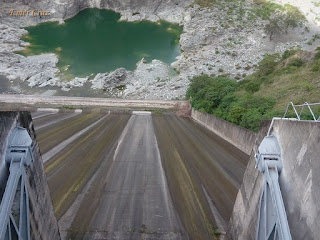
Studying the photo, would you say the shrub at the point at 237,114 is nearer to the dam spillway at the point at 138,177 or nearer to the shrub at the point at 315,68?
the dam spillway at the point at 138,177

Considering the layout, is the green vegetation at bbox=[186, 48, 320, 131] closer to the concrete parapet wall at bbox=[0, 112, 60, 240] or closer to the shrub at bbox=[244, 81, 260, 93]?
the shrub at bbox=[244, 81, 260, 93]

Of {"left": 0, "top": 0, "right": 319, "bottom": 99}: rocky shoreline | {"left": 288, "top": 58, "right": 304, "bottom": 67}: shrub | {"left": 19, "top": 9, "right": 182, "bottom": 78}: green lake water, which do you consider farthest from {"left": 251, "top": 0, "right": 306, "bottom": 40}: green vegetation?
{"left": 288, "top": 58, "right": 304, "bottom": 67}: shrub

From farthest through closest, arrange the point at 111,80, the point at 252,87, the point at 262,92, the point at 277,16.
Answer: the point at 277,16 < the point at 111,80 < the point at 252,87 < the point at 262,92

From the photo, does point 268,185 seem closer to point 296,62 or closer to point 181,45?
point 296,62

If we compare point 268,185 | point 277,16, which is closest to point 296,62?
point 277,16

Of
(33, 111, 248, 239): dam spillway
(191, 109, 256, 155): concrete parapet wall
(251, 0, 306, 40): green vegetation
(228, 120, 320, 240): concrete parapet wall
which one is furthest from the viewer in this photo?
(251, 0, 306, 40): green vegetation

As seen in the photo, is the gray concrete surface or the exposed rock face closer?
the gray concrete surface

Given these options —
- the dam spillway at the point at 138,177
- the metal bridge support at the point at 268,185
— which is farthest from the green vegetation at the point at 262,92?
the metal bridge support at the point at 268,185
